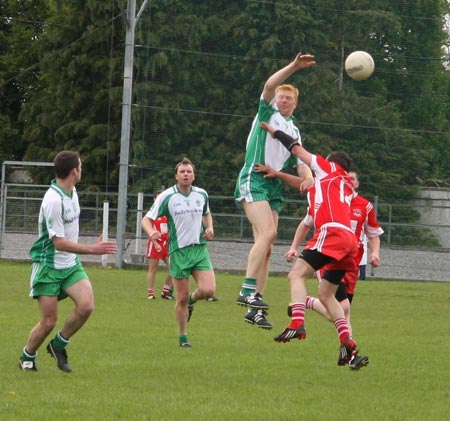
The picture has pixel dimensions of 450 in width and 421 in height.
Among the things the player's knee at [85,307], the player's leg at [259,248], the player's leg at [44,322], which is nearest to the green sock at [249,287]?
the player's leg at [259,248]

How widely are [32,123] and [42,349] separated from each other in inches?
1822

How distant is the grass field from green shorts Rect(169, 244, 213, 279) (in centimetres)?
82

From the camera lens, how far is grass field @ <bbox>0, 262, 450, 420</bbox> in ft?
27.2

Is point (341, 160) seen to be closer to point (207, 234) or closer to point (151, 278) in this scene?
point (207, 234)

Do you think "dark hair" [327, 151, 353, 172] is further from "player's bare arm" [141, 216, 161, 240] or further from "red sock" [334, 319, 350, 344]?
"player's bare arm" [141, 216, 161, 240]

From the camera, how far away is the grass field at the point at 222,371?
27.2ft

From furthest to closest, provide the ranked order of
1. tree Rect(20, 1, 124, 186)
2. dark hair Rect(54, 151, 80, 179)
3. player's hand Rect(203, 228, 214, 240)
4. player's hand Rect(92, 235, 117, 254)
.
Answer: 1. tree Rect(20, 1, 124, 186)
2. player's hand Rect(203, 228, 214, 240)
3. dark hair Rect(54, 151, 80, 179)
4. player's hand Rect(92, 235, 117, 254)

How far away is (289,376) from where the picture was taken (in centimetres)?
1023

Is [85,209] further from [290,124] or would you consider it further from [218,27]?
[290,124]

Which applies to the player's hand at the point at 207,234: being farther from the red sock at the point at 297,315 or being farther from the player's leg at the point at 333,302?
the red sock at the point at 297,315

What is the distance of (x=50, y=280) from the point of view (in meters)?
9.94

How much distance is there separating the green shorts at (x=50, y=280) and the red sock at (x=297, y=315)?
1.95 metres

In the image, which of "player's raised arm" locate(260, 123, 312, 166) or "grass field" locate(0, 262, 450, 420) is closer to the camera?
"grass field" locate(0, 262, 450, 420)

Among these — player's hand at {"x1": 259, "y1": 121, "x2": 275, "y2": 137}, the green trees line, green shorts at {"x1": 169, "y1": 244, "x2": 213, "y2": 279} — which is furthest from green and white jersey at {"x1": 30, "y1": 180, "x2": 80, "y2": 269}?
the green trees line
